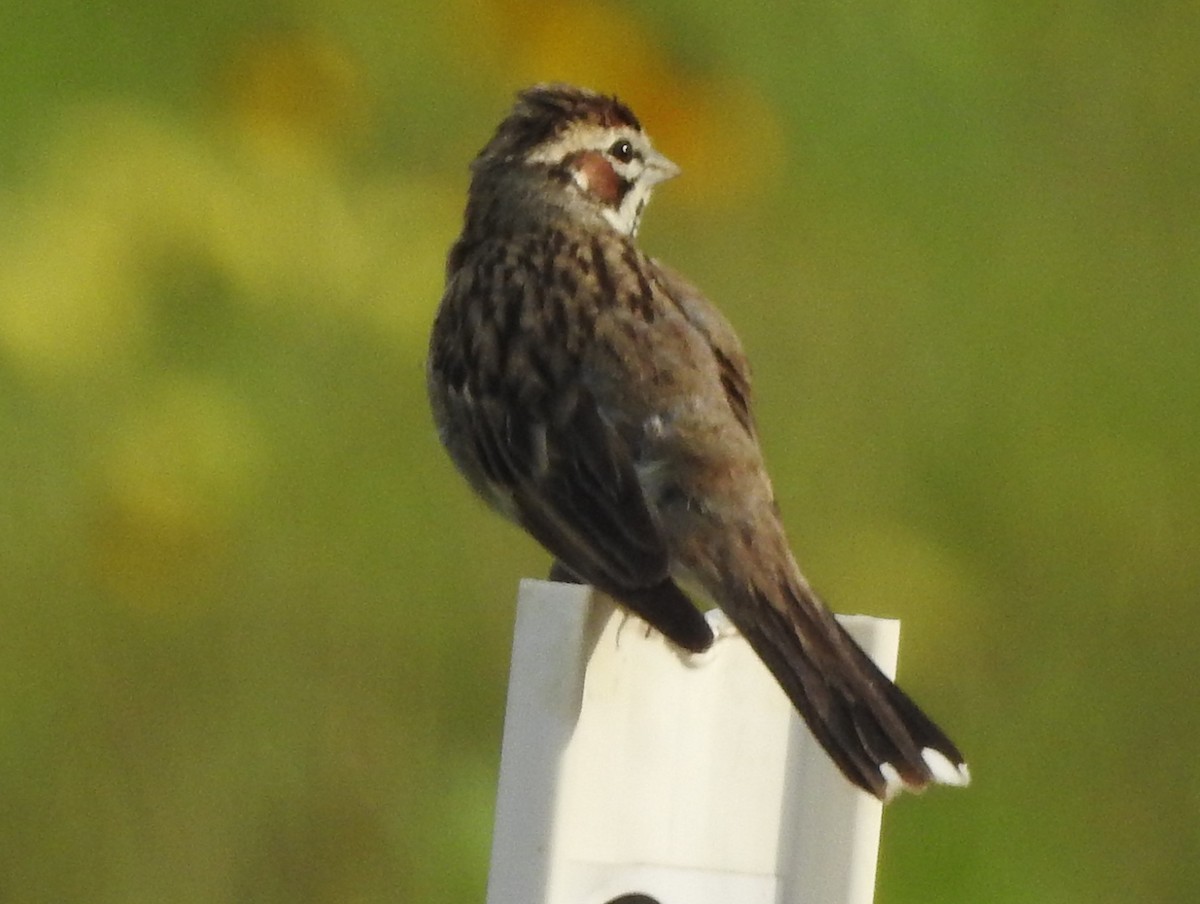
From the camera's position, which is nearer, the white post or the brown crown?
the white post

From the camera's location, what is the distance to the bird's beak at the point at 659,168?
226 centimetres

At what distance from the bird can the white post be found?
0.04m

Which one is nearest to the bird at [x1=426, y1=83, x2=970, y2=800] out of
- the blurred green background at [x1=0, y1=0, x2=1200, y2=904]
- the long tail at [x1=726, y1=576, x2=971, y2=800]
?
the long tail at [x1=726, y1=576, x2=971, y2=800]

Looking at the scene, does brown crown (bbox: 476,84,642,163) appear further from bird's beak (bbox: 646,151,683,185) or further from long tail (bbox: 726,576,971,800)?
long tail (bbox: 726,576,971,800)

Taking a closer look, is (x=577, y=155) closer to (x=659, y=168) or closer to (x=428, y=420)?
(x=659, y=168)

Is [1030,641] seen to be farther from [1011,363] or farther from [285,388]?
[285,388]

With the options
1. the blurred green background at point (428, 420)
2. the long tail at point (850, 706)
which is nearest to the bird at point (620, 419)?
the long tail at point (850, 706)

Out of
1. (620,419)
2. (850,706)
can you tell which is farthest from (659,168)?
(850,706)

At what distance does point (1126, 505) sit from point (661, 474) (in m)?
1.30

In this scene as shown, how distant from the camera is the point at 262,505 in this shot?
2.60m

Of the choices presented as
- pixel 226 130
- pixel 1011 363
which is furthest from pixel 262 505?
pixel 1011 363

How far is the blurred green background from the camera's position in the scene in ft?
8.36

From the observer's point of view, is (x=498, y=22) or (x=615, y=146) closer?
(x=615, y=146)

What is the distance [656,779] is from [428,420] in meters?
1.26
